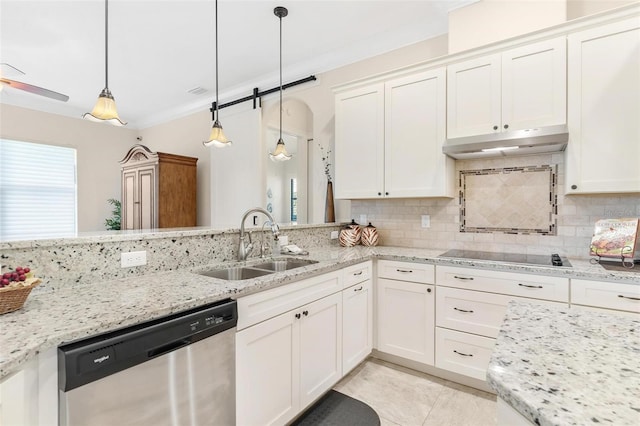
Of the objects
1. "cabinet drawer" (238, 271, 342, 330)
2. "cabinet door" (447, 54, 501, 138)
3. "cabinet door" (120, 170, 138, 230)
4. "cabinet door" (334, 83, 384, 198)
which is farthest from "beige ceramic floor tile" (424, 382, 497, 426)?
"cabinet door" (120, 170, 138, 230)

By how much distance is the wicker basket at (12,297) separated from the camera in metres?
1.08

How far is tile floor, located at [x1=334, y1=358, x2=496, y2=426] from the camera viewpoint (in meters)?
1.98

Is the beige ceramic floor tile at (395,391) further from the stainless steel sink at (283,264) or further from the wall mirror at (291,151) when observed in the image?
the wall mirror at (291,151)

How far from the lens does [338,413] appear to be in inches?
79.2

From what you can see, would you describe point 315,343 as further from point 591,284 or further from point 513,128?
point 513,128

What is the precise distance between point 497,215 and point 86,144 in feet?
21.5

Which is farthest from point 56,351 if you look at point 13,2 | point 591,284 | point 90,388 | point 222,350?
point 13,2

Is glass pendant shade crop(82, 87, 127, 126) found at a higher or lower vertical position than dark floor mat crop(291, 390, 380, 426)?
higher

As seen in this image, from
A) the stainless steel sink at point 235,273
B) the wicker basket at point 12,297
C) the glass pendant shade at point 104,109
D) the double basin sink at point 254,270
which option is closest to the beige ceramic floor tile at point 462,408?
the double basin sink at point 254,270

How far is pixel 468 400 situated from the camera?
2.17 metres

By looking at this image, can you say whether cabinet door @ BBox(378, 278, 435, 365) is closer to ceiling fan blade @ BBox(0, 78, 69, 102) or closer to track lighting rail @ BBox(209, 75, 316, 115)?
track lighting rail @ BBox(209, 75, 316, 115)

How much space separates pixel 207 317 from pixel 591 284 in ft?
7.01

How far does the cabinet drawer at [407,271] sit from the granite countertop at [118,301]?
470mm

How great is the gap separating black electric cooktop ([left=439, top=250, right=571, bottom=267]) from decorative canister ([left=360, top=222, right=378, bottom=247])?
2.43ft
